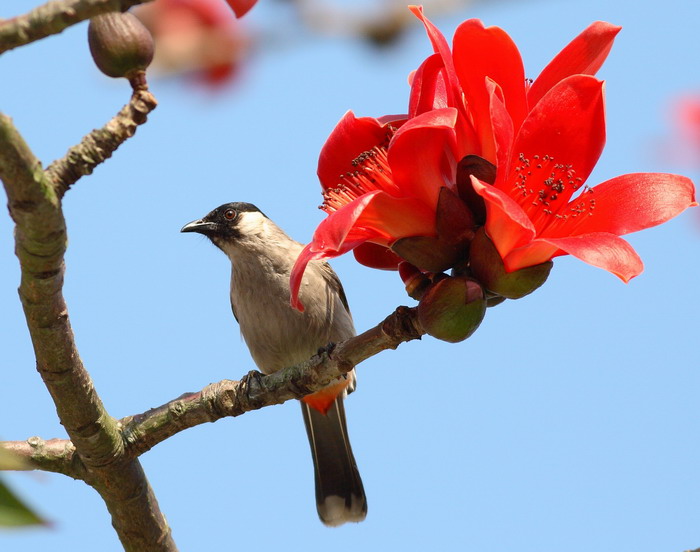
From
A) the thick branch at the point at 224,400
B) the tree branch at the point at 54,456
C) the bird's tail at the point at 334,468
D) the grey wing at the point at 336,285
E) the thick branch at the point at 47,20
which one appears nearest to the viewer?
the thick branch at the point at 47,20

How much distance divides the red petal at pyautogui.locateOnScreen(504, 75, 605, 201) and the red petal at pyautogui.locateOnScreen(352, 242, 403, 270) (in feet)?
1.41

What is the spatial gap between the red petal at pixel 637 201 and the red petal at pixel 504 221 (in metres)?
0.17

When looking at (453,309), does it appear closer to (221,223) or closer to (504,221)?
(504,221)

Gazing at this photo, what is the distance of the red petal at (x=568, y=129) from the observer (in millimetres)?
1760

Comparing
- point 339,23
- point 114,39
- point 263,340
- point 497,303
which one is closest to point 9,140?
point 114,39

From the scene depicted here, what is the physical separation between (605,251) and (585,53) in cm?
48

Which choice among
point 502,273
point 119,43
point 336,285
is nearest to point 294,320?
point 336,285

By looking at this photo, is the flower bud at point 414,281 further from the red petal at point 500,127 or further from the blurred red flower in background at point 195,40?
the blurred red flower in background at point 195,40

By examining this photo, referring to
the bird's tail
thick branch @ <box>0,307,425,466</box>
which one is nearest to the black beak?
the bird's tail

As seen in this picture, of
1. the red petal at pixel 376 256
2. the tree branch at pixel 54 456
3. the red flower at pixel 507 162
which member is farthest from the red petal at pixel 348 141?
the tree branch at pixel 54 456

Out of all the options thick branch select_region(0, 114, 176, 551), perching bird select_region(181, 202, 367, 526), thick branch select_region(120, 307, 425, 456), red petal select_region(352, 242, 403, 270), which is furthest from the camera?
perching bird select_region(181, 202, 367, 526)

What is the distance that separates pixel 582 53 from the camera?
6.09ft

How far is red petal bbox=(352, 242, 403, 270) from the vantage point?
2.21 meters

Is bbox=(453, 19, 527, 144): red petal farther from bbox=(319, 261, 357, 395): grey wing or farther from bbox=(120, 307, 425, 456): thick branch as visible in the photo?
bbox=(319, 261, 357, 395): grey wing
